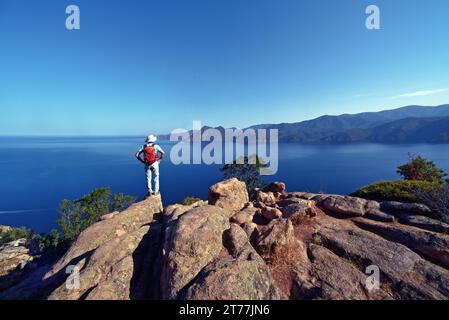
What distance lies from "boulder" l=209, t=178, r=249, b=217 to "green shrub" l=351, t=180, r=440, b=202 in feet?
30.6

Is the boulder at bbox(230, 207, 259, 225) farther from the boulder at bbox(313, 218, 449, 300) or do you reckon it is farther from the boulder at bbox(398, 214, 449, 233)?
the boulder at bbox(398, 214, 449, 233)

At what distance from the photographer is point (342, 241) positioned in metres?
8.58

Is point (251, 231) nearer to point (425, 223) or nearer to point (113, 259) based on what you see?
point (113, 259)

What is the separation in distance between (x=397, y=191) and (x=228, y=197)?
11.4 m

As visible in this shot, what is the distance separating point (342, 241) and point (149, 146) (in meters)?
10.3

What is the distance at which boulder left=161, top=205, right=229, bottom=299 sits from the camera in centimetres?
629

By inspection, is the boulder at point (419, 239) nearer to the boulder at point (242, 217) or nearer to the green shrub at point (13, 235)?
the boulder at point (242, 217)

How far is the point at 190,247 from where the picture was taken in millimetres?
7090

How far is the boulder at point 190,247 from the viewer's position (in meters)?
6.29

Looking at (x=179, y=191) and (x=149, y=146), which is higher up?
(x=149, y=146)

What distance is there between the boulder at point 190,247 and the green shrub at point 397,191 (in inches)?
472
